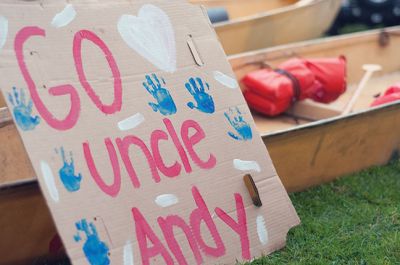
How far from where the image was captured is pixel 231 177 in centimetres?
283

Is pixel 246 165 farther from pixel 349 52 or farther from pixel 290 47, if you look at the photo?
pixel 349 52

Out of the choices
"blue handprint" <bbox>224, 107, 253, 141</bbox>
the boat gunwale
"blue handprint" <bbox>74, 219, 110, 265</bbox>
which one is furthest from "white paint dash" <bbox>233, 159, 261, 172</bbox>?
the boat gunwale

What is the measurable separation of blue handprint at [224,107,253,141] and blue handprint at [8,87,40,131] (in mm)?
921

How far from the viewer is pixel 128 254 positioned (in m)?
2.45

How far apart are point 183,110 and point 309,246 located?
3.02 feet

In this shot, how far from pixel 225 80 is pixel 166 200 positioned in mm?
717

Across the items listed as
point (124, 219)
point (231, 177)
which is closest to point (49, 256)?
point (124, 219)

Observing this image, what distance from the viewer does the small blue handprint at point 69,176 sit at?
7.82 feet

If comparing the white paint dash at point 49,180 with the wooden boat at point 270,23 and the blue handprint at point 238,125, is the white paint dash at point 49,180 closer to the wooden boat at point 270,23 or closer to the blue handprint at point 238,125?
the blue handprint at point 238,125

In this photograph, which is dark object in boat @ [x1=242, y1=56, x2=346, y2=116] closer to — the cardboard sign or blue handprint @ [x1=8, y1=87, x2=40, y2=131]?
the cardboard sign

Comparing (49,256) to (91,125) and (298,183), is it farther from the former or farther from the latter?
(298,183)

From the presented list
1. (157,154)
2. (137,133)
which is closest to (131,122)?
(137,133)

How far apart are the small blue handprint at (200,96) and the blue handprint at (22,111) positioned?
2.47 ft

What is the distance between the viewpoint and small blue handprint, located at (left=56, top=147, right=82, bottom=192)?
2383 millimetres
